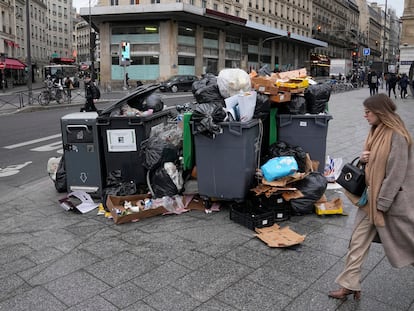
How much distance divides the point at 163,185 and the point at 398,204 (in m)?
3.15

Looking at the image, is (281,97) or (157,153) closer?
(157,153)

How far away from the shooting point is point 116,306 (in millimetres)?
3279

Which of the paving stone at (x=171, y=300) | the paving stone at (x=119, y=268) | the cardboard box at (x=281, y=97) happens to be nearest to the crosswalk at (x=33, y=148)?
the paving stone at (x=119, y=268)

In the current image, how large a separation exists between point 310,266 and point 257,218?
1.00m

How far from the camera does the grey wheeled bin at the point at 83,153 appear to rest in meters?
5.92

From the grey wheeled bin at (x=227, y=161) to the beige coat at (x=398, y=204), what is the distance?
2263 mm

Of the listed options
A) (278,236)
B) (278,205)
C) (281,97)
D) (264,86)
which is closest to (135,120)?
(264,86)

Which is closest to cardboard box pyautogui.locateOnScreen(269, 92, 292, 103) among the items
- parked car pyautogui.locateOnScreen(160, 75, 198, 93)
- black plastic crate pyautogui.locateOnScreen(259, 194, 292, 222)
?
black plastic crate pyautogui.locateOnScreen(259, 194, 292, 222)

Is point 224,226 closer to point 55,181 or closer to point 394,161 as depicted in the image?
point 394,161

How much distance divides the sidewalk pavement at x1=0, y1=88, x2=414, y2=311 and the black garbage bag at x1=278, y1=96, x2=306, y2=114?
1.66 meters

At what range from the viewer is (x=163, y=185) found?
5.55 m

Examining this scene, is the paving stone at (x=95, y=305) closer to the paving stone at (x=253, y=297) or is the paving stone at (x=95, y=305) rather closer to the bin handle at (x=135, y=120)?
the paving stone at (x=253, y=297)

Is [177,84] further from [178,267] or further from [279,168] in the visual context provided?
[178,267]

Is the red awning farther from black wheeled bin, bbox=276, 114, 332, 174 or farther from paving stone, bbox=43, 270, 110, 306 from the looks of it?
paving stone, bbox=43, 270, 110, 306
